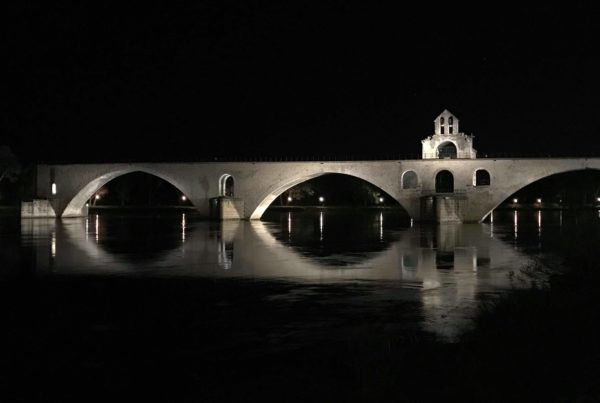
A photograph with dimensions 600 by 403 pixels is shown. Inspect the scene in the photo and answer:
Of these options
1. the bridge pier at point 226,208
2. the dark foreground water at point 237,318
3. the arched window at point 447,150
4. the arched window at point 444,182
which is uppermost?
the arched window at point 447,150

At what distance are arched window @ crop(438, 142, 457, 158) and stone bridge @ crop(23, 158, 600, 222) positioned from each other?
58.5 inches

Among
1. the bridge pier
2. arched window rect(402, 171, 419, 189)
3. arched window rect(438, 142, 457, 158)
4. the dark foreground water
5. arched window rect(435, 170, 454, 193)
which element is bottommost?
the dark foreground water

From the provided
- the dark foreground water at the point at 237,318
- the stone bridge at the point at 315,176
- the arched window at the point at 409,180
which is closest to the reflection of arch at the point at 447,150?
the stone bridge at the point at 315,176

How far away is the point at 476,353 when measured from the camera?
955cm

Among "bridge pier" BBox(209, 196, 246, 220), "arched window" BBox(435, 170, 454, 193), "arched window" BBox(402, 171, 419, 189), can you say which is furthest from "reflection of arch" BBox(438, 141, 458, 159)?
"arched window" BBox(435, 170, 454, 193)

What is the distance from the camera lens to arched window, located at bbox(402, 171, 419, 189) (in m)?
54.8

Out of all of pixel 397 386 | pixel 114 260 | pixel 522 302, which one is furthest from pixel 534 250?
pixel 397 386

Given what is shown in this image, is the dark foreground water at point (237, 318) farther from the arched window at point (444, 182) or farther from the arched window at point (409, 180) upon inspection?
the arched window at point (444, 182)

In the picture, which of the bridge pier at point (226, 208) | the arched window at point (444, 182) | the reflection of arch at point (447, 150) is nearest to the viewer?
the bridge pier at point (226, 208)

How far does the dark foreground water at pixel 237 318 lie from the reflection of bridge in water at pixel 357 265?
66 millimetres

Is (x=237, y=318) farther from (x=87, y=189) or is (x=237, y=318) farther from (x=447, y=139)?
(x=87, y=189)

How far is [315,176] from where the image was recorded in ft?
188

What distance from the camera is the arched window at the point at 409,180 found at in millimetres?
54812

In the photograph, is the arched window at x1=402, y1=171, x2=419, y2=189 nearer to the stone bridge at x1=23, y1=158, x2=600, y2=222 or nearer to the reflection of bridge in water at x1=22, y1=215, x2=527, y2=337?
the stone bridge at x1=23, y1=158, x2=600, y2=222
